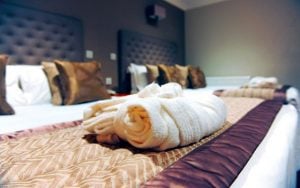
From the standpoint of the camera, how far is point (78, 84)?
1830 millimetres

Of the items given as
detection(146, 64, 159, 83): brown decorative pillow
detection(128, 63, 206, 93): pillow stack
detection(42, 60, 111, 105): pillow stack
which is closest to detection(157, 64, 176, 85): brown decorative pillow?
detection(128, 63, 206, 93): pillow stack

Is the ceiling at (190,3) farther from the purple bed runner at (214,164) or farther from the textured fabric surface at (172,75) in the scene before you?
the purple bed runner at (214,164)

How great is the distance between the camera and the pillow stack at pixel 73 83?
5.94 ft

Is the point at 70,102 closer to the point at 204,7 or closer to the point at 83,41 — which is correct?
the point at 83,41

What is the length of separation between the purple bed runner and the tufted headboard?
211 cm

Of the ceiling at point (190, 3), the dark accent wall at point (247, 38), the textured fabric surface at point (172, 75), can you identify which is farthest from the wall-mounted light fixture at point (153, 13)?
the dark accent wall at point (247, 38)

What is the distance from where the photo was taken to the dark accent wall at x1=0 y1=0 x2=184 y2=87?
2.56 meters

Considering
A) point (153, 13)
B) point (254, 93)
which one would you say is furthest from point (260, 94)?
point (153, 13)

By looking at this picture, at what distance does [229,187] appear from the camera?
18.5 inches

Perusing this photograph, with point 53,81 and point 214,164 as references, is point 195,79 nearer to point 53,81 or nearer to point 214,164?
point 53,81

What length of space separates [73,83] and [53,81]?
9.4 inches

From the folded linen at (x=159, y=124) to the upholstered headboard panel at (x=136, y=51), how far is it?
2.55 m

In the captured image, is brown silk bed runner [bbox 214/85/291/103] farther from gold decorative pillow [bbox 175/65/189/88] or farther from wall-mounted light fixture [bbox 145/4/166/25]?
wall-mounted light fixture [bbox 145/4/166/25]

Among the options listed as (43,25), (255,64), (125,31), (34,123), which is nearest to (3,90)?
(34,123)
